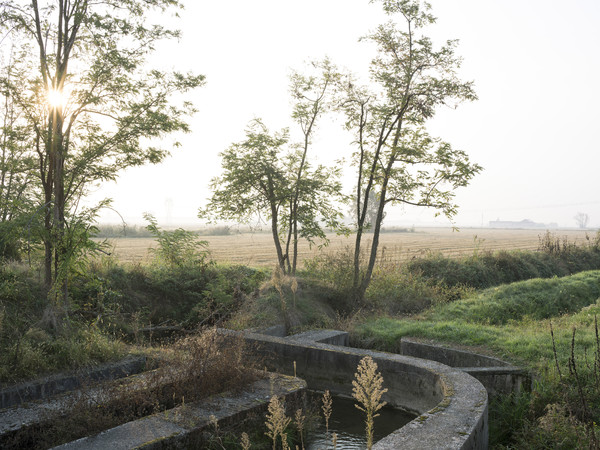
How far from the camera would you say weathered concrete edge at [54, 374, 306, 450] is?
520cm

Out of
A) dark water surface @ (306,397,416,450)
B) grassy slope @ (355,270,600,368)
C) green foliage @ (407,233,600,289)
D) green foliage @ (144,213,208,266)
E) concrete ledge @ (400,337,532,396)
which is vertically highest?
green foliage @ (144,213,208,266)

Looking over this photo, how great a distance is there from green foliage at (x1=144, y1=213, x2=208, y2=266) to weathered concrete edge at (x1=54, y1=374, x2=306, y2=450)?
26.8 feet

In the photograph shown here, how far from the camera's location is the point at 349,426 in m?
7.28

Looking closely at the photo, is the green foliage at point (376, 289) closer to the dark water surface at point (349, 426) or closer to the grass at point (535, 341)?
the grass at point (535, 341)

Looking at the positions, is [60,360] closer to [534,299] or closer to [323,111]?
[323,111]

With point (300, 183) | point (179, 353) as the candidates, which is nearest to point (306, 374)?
point (179, 353)

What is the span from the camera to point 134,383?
694cm

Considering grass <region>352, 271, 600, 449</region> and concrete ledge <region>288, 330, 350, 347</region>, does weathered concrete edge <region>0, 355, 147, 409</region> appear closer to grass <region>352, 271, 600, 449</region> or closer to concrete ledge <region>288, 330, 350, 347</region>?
concrete ledge <region>288, 330, 350, 347</region>

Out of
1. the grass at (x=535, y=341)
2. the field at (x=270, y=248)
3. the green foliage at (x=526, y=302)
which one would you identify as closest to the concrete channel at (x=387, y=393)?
the grass at (x=535, y=341)

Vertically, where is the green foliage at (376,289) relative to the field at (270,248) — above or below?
below

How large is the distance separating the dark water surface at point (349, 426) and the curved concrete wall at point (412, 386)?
223 millimetres

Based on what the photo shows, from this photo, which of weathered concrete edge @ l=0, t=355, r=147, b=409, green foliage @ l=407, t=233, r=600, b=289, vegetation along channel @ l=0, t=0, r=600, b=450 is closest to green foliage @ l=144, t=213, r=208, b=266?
vegetation along channel @ l=0, t=0, r=600, b=450

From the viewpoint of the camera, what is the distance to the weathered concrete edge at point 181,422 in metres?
5.20

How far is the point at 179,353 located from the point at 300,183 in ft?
29.2
